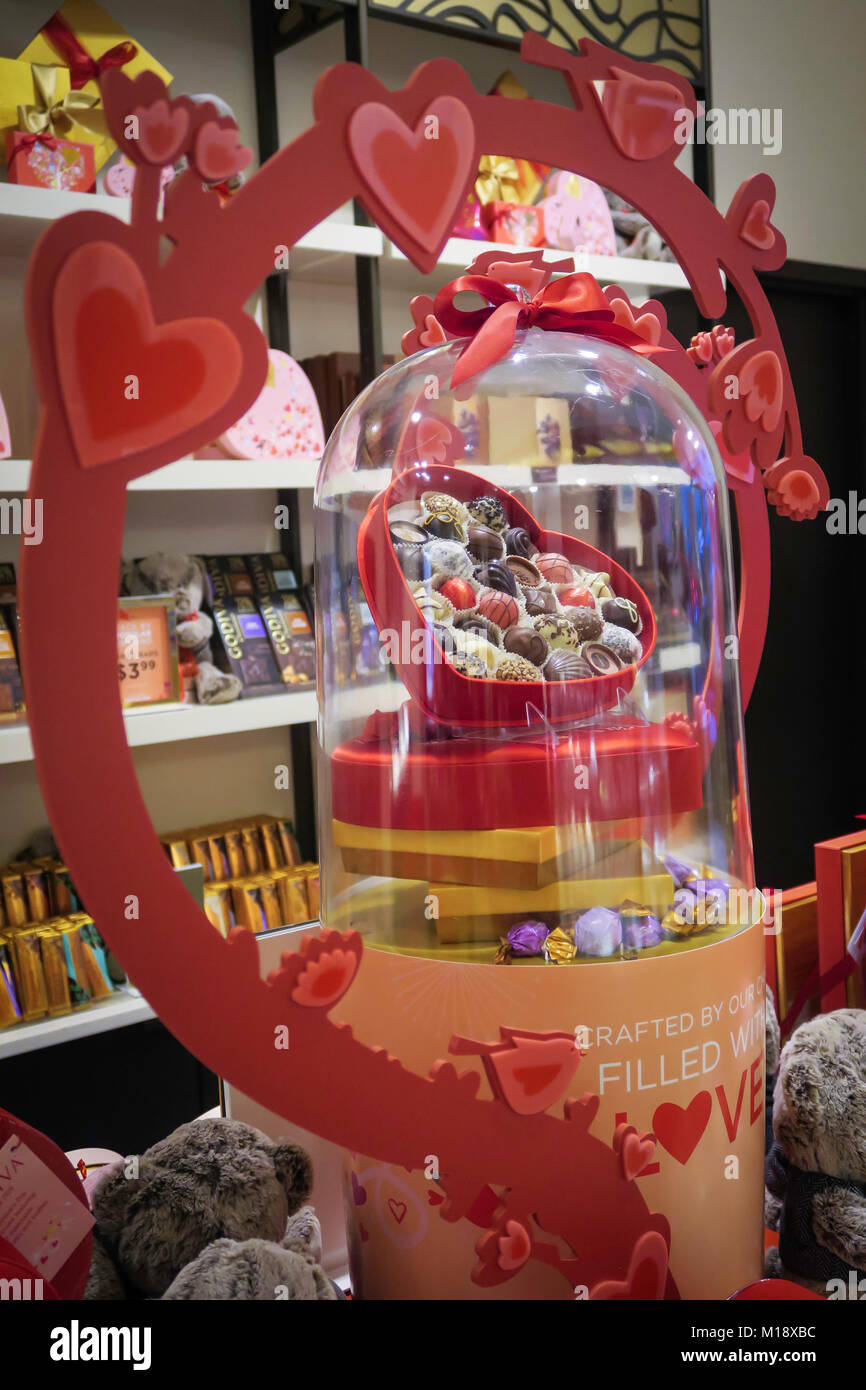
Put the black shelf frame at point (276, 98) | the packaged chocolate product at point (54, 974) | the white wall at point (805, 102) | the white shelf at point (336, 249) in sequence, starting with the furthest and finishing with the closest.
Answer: the white wall at point (805, 102) → the black shelf frame at point (276, 98) → the packaged chocolate product at point (54, 974) → the white shelf at point (336, 249)

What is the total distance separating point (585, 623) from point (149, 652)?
1.58 metres

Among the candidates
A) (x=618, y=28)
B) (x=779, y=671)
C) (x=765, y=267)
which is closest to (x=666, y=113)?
(x=765, y=267)

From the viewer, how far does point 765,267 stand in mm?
1256

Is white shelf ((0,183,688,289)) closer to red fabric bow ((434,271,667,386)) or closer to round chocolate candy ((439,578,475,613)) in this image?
red fabric bow ((434,271,667,386))

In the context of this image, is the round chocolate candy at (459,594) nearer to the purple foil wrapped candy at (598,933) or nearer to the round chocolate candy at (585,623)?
the round chocolate candy at (585,623)

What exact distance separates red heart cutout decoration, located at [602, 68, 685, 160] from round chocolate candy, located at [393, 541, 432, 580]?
0.41 m

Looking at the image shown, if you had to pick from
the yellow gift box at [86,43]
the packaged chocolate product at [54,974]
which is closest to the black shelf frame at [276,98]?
the yellow gift box at [86,43]

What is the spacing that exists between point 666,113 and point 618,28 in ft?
7.93

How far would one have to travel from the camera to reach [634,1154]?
0.87m

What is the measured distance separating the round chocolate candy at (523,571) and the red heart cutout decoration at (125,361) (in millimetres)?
363

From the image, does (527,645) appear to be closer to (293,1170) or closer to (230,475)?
(293,1170)

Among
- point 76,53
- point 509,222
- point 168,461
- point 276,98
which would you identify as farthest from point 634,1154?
point 276,98

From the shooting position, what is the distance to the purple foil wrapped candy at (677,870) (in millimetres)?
988
